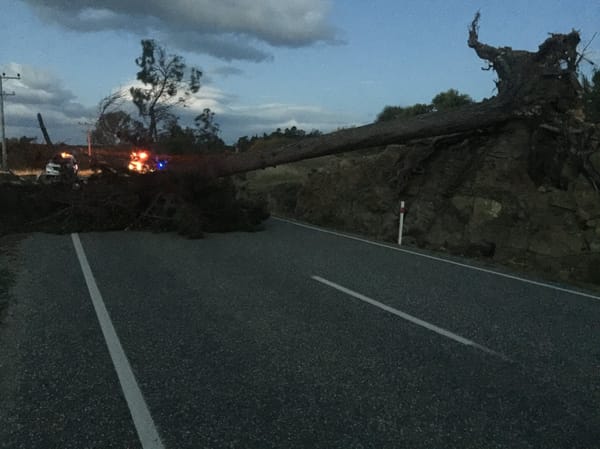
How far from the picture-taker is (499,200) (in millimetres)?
13234

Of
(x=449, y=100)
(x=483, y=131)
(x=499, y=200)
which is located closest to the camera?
(x=499, y=200)

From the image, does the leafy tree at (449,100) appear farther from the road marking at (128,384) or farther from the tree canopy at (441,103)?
the road marking at (128,384)

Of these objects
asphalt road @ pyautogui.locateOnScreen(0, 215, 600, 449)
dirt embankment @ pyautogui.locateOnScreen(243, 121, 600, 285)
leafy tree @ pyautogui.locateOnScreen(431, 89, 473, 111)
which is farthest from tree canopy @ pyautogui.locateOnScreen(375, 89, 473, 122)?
asphalt road @ pyautogui.locateOnScreen(0, 215, 600, 449)

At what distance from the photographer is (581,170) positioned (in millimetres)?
12602

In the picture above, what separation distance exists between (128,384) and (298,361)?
1482 millimetres

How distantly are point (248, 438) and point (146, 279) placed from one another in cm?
524

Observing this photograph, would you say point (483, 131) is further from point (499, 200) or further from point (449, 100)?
point (449, 100)

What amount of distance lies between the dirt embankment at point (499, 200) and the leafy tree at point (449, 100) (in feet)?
52.5

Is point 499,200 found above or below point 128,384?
above

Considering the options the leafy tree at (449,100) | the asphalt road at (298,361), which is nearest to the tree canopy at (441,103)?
the leafy tree at (449,100)

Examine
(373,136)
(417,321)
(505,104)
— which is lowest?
(417,321)

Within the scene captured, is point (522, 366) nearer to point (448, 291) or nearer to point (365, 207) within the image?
point (448, 291)

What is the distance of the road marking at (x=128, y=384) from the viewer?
3552 mm

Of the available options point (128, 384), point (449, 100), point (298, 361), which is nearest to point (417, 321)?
point (298, 361)
